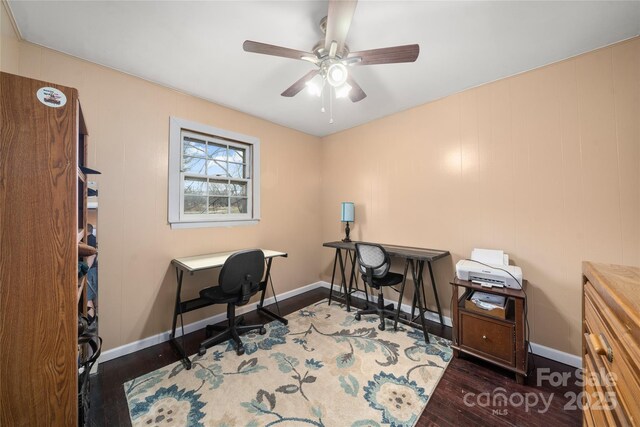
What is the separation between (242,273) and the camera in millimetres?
2135

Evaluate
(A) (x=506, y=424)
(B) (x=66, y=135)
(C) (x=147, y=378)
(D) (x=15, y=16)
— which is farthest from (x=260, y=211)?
(A) (x=506, y=424)

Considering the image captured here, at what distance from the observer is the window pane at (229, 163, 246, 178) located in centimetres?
298

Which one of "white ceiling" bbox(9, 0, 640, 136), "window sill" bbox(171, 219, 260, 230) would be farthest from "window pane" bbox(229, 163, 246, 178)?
"white ceiling" bbox(9, 0, 640, 136)

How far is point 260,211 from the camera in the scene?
10.4ft

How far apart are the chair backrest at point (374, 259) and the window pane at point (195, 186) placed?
1883 millimetres

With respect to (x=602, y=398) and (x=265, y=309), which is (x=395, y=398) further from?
(x=265, y=309)

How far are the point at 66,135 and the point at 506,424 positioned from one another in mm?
2852

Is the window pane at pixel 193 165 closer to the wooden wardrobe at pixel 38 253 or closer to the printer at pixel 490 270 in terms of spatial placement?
the wooden wardrobe at pixel 38 253

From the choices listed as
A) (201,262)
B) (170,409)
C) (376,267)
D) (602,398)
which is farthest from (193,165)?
(602,398)

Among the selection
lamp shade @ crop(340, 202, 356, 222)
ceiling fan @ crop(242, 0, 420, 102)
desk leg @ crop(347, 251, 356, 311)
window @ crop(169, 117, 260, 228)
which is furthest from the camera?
lamp shade @ crop(340, 202, 356, 222)

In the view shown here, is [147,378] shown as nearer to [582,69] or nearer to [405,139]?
[405,139]

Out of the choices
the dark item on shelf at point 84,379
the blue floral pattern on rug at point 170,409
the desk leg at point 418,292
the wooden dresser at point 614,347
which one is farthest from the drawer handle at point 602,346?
the dark item on shelf at point 84,379

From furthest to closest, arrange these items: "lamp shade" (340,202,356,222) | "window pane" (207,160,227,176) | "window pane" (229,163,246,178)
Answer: "lamp shade" (340,202,356,222), "window pane" (229,163,246,178), "window pane" (207,160,227,176)

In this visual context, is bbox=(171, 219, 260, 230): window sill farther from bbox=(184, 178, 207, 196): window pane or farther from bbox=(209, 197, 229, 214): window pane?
bbox=(184, 178, 207, 196): window pane
